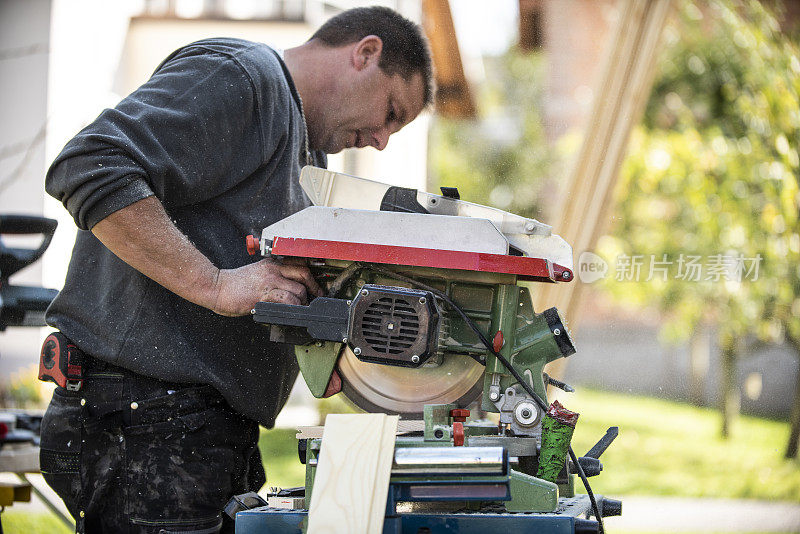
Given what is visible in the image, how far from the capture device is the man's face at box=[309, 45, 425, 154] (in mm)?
1754

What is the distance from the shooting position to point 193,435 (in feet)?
5.24

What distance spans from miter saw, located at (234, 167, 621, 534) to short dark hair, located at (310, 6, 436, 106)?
43 centimetres

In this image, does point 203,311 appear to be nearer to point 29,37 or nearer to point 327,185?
point 327,185

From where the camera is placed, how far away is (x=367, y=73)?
5.73 feet

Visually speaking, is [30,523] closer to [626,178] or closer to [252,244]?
[252,244]

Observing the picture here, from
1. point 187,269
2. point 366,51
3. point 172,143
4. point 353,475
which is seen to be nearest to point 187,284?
point 187,269

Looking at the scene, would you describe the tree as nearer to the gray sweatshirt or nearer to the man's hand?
the gray sweatshirt

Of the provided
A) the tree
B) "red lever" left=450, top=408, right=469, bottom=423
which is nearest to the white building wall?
"red lever" left=450, top=408, right=469, bottom=423

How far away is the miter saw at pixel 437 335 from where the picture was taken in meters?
1.20

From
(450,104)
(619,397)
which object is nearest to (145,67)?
(450,104)

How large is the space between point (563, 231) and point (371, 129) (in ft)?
4.07

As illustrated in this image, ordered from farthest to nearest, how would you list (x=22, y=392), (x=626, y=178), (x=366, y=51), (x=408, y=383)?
(x=626, y=178) → (x=22, y=392) → (x=366, y=51) → (x=408, y=383)

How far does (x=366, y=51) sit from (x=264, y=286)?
2.07 feet

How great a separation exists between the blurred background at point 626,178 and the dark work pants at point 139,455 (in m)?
0.88
